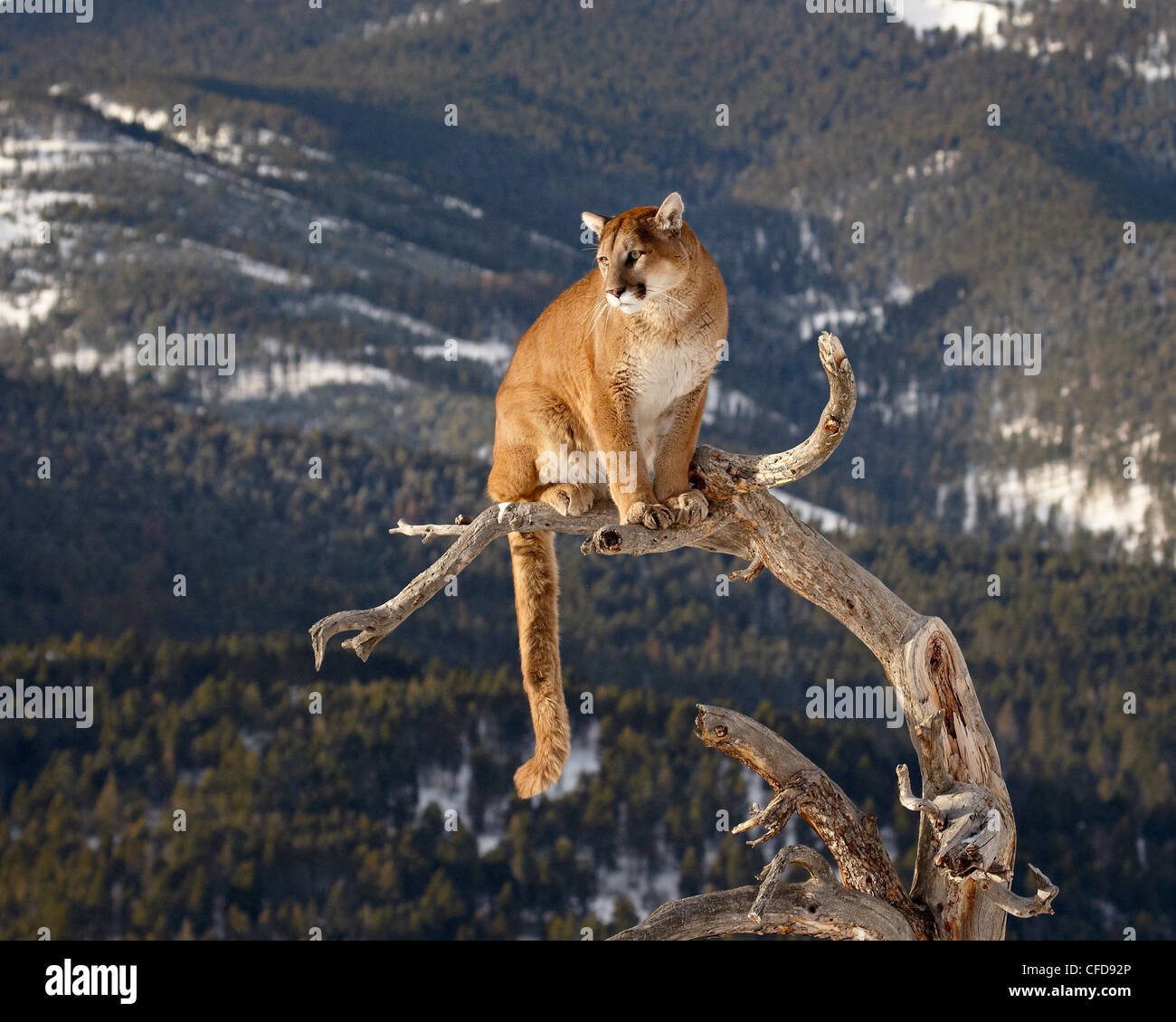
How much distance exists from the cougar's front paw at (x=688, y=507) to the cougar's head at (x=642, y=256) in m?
1.34

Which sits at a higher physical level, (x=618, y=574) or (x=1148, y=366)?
(x=1148, y=366)

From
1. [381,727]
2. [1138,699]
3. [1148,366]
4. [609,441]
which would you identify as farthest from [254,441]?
[609,441]

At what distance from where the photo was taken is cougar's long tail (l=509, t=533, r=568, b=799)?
1020 cm

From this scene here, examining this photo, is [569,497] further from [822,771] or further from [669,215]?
[822,771]

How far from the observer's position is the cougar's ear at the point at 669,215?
9.68 m

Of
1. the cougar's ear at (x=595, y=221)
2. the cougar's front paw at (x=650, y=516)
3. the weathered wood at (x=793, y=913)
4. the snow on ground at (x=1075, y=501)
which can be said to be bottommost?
the weathered wood at (x=793, y=913)

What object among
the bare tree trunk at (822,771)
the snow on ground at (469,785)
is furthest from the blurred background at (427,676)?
the bare tree trunk at (822,771)

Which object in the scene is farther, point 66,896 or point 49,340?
point 49,340

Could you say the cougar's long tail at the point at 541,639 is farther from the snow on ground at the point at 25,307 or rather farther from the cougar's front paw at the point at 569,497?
the snow on ground at the point at 25,307

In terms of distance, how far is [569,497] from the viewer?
10.6 metres

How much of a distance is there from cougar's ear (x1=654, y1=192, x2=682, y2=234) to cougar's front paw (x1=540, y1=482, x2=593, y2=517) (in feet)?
6.65

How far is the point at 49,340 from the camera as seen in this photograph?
190 metres

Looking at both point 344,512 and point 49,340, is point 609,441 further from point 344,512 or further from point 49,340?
point 49,340

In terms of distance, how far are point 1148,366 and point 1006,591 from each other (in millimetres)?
66921
